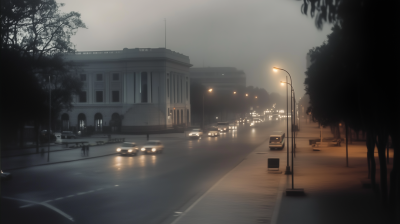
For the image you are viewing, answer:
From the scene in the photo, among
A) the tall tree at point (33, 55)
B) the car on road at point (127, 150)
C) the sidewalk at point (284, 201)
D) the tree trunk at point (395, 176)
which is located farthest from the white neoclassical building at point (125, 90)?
the tree trunk at point (395, 176)

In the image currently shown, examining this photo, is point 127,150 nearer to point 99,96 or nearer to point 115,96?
point 115,96

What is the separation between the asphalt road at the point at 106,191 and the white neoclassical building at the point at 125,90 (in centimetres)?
6157

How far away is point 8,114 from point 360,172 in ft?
88.5

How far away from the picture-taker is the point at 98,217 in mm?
14352

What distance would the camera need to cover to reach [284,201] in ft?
57.3

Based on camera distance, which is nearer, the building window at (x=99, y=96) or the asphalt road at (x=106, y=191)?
the asphalt road at (x=106, y=191)

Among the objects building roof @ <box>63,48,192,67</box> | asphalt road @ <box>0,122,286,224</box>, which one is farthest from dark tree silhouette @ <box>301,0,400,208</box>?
building roof @ <box>63,48,192,67</box>

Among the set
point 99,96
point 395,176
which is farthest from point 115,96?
point 395,176

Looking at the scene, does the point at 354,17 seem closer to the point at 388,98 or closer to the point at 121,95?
the point at 388,98

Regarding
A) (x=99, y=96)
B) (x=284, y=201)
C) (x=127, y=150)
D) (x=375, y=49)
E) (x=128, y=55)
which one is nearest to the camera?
(x=375, y=49)

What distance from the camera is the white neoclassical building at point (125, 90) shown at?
3723 inches

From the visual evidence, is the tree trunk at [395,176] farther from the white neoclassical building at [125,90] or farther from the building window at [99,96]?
the building window at [99,96]

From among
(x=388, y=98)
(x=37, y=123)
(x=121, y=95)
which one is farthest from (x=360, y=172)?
(x=121, y=95)

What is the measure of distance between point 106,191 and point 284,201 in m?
8.28
